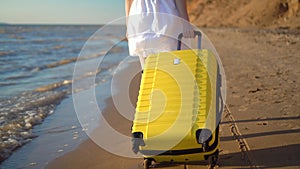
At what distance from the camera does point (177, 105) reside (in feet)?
10.7

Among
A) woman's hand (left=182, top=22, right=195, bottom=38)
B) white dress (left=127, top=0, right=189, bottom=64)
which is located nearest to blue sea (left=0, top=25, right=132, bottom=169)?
white dress (left=127, top=0, right=189, bottom=64)

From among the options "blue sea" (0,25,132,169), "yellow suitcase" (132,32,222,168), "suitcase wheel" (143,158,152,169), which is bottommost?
"blue sea" (0,25,132,169)

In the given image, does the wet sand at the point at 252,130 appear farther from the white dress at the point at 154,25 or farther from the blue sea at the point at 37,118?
the white dress at the point at 154,25

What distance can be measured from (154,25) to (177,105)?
42.9 inches

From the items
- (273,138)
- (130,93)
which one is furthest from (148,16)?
(130,93)

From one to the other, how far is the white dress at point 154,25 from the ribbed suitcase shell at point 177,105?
37 cm

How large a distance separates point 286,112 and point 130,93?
12.4 ft

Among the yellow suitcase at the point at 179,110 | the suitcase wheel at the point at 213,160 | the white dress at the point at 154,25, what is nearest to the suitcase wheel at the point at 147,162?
the yellow suitcase at the point at 179,110

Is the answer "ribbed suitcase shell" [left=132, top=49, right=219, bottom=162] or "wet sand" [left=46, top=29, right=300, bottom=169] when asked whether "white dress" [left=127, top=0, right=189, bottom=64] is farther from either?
"wet sand" [left=46, top=29, right=300, bottom=169]

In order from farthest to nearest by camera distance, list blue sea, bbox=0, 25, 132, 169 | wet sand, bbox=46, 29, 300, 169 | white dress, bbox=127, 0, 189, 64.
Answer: blue sea, bbox=0, 25, 132, 169, white dress, bbox=127, 0, 189, 64, wet sand, bbox=46, 29, 300, 169

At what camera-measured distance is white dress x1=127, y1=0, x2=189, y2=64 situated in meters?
3.92

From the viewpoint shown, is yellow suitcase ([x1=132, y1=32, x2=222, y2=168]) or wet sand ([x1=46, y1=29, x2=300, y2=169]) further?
wet sand ([x1=46, y1=29, x2=300, y2=169])

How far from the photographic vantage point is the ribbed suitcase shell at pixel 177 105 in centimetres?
312

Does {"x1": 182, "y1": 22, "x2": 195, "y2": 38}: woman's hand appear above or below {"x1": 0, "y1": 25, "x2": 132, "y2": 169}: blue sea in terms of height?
above
